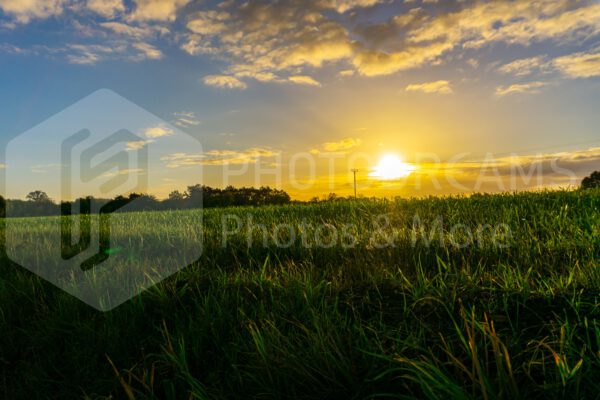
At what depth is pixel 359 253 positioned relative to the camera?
4.69m

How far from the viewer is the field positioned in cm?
212

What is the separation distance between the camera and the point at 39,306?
397 centimetres

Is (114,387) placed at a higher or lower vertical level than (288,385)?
lower

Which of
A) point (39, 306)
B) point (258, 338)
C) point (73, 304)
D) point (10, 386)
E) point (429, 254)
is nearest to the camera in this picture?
point (258, 338)

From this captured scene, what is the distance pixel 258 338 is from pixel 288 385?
40 cm

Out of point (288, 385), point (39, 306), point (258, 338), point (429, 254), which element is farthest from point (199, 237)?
point (288, 385)

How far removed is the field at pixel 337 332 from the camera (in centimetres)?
212

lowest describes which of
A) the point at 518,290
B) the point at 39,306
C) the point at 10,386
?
the point at 10,386

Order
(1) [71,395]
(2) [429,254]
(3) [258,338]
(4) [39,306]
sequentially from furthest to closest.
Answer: (2) [429,254], (4) [39,306], (1) [71,395], (3) [258,338]

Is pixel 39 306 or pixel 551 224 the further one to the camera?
pixel 551 224

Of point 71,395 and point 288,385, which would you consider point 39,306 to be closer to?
point 71,395

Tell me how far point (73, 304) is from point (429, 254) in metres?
3.55

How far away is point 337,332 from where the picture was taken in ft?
8.46

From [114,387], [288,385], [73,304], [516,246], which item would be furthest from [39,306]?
[516,246]
